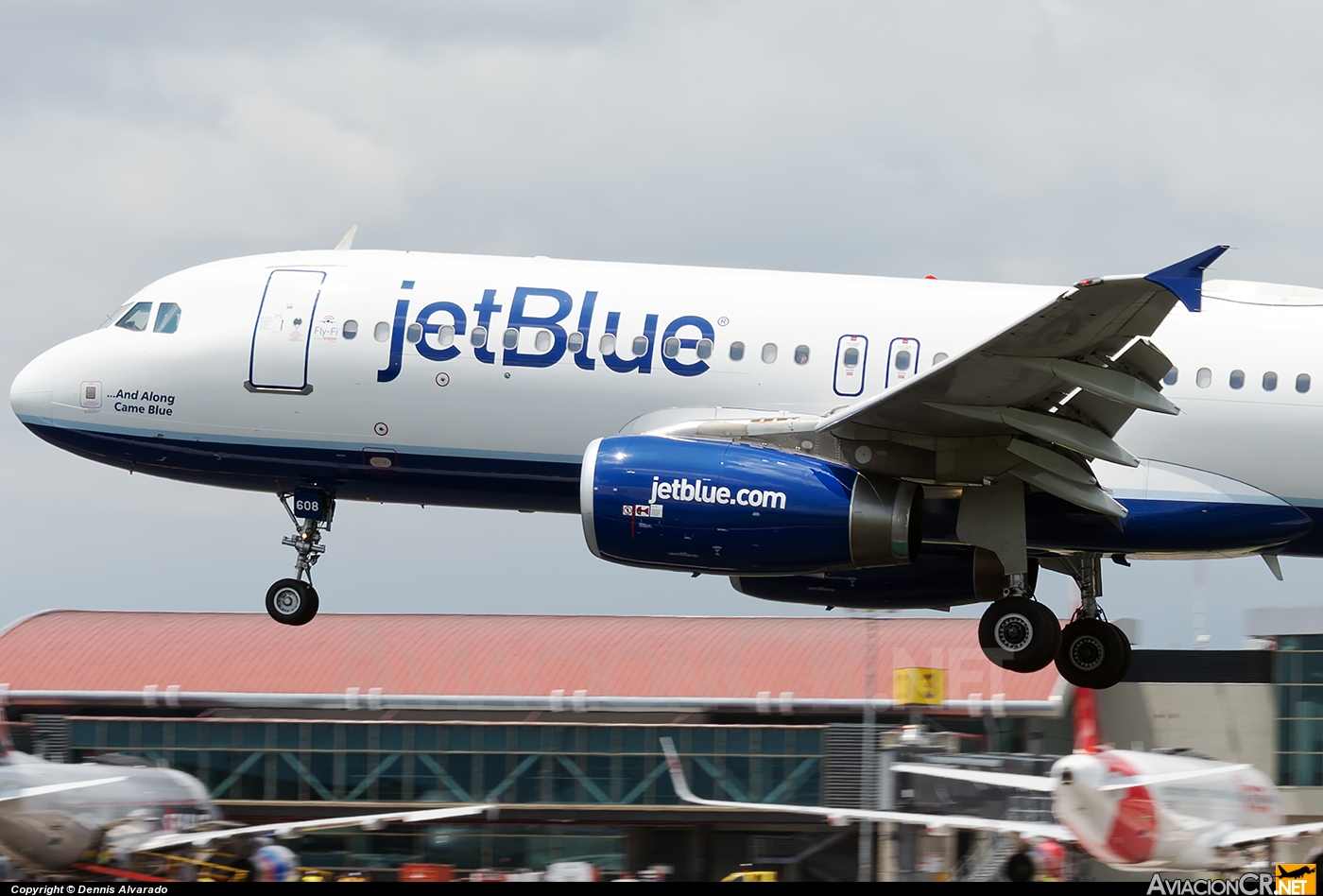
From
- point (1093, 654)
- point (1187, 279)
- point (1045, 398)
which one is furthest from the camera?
point (1093, 654)

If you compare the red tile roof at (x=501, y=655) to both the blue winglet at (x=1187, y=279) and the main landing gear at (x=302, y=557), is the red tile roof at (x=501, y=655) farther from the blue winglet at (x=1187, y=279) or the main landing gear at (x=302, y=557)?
the blue winglet at (x=1187, y=279)

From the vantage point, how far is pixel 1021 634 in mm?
17797

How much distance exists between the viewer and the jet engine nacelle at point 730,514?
16.2 metres

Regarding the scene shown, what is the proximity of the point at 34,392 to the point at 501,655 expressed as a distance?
877 inches

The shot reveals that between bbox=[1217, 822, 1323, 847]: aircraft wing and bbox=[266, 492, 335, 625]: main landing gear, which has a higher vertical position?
bbox=[266, 492, 335, 625]: main landing gear

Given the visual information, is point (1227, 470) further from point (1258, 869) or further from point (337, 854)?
point (337, 854)

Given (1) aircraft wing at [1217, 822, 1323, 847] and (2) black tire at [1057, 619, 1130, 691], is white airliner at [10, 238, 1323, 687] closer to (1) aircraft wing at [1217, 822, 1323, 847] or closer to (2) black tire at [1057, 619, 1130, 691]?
(2) black tire at [1057, 619, 1130, 691]

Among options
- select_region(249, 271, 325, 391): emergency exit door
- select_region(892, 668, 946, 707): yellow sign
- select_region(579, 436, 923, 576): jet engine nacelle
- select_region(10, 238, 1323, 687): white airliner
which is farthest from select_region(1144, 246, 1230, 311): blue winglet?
select_region(892, 668, 946, 707): yellow sign

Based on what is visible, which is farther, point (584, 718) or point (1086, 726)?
point (584, 718)

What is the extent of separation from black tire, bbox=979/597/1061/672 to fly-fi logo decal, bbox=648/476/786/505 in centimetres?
332

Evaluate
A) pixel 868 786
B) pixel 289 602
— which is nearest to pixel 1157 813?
pixel 868 786

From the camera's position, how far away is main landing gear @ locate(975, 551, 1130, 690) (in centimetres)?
1778

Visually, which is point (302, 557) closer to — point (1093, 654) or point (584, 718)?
point (1093, 654)

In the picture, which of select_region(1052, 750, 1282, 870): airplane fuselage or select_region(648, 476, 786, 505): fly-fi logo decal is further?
select_region(1052, 750, 1282, 870): airplane fuselage
